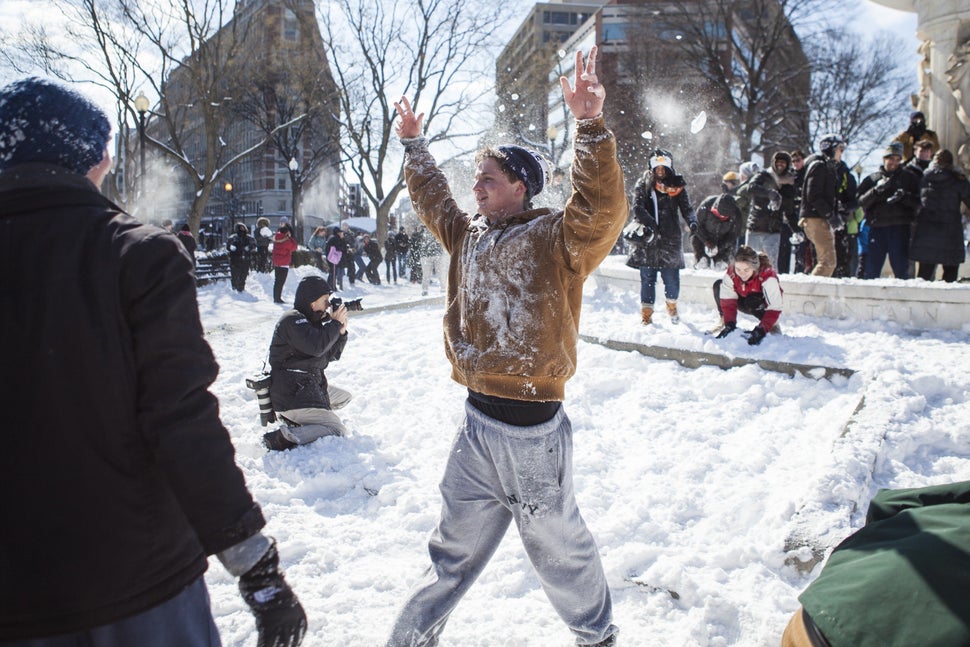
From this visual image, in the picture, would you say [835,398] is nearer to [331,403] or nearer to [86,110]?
[331,403]

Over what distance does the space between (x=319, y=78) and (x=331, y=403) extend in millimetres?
20769

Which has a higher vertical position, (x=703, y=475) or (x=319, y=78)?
(x=319, y=78)

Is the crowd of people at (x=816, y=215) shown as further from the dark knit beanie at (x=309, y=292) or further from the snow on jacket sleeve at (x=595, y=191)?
the snow on jacket sleeve at (x=595, y=191)

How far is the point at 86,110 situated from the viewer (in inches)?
57.3

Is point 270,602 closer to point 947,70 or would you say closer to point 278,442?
point 278,442

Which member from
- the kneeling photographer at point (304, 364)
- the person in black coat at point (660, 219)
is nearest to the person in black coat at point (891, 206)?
the person in black coat at point (660, 219)

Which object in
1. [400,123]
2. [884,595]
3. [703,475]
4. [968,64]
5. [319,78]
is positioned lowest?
[703,475]

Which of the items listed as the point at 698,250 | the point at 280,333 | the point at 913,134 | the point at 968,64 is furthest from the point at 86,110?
the point at 968,64

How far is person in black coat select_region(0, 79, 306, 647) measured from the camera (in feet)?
4.15

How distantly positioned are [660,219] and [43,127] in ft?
20.7

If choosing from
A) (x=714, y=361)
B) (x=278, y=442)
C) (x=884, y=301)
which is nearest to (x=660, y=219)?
(x=714, y=361)

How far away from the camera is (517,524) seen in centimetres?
221

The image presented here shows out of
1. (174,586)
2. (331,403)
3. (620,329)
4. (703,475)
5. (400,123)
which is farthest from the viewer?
(620,329)

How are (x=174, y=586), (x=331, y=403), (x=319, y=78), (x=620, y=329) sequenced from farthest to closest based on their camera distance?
1. (x=319, y=78)
2. (x=620, y=329)
3. (x=331, y=403)
4. (x=174, y=586)
